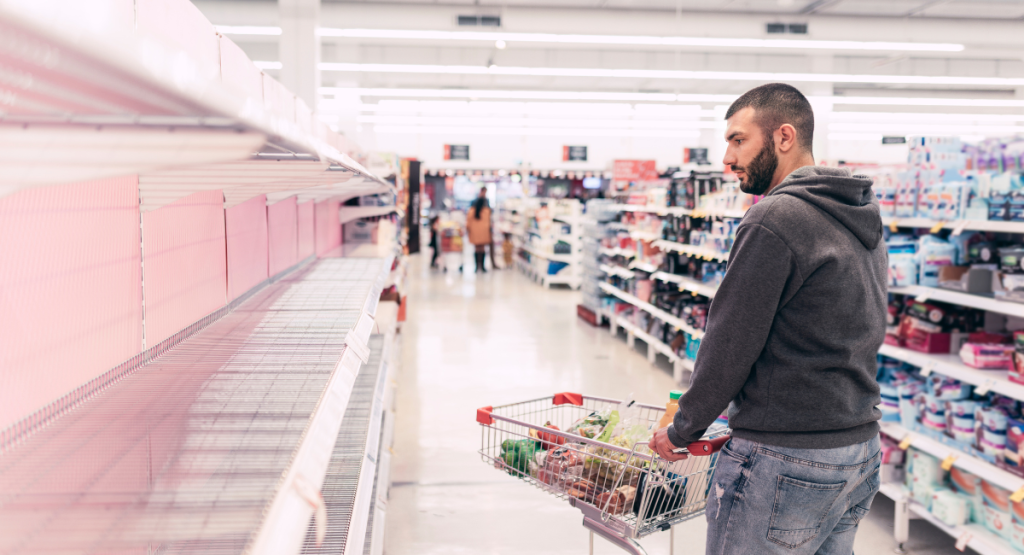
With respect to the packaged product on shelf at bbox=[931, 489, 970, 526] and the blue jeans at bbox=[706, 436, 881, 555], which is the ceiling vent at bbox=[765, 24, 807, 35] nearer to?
the packaged product on shelf at bbox=[931, 489, 970, 526]

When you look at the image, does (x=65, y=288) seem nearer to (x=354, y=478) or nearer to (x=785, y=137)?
(x=354, y=478)

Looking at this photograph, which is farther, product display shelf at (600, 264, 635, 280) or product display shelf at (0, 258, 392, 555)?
product display shelf at (600, 264, 635, 280)

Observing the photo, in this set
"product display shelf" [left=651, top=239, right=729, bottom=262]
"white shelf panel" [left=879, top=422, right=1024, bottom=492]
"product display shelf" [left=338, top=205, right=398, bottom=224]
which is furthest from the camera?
"product display shelf" [left=338, top=205, right=398, bottom=224]

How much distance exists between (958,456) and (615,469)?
7.08 feet

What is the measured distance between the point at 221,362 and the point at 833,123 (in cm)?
1928

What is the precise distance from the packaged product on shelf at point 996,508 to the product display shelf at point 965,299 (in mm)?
808

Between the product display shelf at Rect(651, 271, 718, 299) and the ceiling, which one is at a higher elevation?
the ceiling

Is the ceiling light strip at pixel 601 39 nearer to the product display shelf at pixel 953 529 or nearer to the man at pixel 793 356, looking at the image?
the product display shelf at pixel 953 529

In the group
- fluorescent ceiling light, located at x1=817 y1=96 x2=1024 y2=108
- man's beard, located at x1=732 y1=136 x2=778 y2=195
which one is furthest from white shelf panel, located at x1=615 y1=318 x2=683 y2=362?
fluorescent ceiling light, located at x1=817 y1=96 x2=1024 y2=108

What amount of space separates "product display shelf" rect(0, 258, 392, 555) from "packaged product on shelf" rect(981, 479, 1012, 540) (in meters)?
2.97

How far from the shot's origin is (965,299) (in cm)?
332

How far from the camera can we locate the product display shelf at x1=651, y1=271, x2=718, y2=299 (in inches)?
232

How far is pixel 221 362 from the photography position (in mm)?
1875

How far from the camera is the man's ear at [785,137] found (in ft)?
5.78
